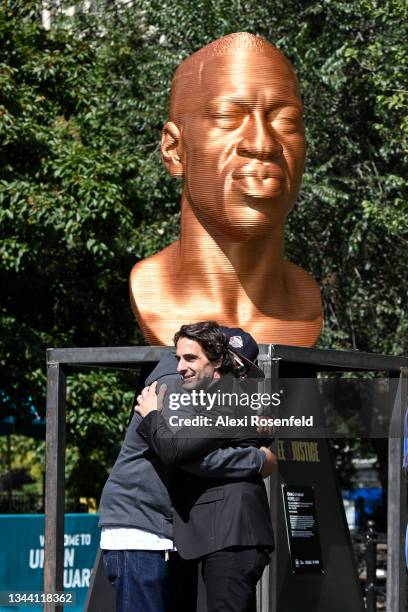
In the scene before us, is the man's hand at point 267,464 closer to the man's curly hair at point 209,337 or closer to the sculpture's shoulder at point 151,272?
the man's curly hair at point 209,337

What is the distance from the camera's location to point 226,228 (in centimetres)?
789

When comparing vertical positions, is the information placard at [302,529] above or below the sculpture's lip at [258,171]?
below

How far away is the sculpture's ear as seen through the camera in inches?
322

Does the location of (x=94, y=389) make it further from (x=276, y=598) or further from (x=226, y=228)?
(x=276, y=598)

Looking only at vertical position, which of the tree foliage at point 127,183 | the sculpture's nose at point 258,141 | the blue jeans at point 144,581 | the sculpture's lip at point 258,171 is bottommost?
the blue jeans at point 144,581

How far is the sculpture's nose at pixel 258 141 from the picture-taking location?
773 centimetres

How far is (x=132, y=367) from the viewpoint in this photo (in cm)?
776

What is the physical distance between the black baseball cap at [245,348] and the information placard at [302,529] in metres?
2.27

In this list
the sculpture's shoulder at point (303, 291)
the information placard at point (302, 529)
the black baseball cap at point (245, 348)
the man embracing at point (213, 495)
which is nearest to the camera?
the man embracing at point (213, 495)

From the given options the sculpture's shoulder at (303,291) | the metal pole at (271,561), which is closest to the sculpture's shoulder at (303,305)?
the sculpture's shoulder at (303,291)

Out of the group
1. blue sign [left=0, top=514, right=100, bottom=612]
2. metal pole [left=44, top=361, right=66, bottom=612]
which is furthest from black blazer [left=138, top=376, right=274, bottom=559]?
blue sign [left=0, top=514, right=100, bottom=612]

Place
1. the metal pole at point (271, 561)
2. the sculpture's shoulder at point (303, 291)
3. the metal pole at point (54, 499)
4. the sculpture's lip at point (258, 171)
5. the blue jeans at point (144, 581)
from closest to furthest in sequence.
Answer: the blue jeans at point (144, 581)
the metal pole at point (271, 561)
the metal pole at point (54, 499)
the sculpture's lip at point (258, 171)
the sculpture's shoulder at point (303, 291)

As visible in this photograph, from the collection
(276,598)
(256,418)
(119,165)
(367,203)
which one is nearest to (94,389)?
(119,165)

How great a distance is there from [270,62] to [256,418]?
3.52 metres
